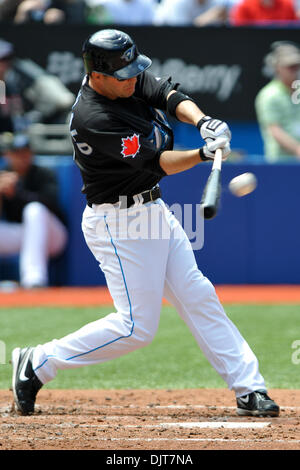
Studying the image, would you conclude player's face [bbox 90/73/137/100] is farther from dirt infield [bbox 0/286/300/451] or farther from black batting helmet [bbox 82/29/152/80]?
dirt infield [bbox 0/286/300/451]

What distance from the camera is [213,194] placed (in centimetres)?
389

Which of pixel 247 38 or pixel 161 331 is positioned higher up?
pixel 247 38

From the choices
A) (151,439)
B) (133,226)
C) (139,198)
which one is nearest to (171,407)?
(151,439)

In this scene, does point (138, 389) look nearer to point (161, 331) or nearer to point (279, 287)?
point (161, 331)

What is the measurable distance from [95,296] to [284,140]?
8.95 feet

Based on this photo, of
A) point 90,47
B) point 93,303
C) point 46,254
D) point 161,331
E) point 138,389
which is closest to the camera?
point 90,47

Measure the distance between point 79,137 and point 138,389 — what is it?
181 centimetres

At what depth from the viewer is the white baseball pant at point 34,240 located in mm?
9125

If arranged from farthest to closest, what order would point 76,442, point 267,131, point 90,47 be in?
point 267,131 < point 90,47 < point 76,442

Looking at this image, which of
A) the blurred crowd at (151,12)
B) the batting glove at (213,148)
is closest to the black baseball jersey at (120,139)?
the batting glove at (213,148)

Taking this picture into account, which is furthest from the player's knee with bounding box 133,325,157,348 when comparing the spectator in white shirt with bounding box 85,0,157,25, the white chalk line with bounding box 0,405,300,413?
the spectator in white shirt with bounding box 85,0,157,25

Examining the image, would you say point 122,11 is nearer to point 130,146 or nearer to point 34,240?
point 34,240

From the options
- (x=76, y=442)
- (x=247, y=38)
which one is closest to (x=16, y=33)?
(x=247, y=38)

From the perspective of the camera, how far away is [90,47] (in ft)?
14.4
